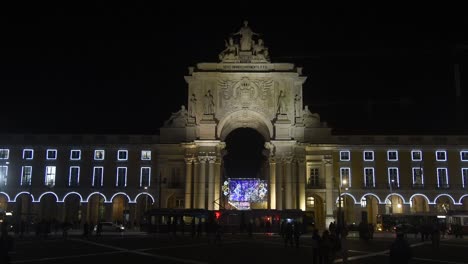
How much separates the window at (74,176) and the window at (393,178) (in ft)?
160

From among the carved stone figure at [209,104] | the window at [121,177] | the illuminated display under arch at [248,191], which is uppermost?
the carved stone figure at [209,104]

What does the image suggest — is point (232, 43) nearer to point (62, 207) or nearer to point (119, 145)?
point (119, 145)

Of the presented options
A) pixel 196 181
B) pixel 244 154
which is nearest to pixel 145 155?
pixel 196 181

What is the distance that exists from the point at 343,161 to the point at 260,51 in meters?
21.9

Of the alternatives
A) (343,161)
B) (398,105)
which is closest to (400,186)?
(343,161)

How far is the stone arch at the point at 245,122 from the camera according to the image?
85562mm

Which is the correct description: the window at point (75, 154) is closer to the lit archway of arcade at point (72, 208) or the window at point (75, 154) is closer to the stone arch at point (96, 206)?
the lit archway of arcade at point (72, 208)

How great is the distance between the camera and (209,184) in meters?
83.2

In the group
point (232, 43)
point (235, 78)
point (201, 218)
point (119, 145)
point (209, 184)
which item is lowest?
point (201, 218)

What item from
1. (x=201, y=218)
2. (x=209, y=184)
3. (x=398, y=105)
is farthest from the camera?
(x=398, y=105)

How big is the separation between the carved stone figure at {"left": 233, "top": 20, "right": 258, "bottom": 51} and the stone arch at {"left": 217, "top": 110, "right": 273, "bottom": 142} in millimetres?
10378

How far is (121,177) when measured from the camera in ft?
286

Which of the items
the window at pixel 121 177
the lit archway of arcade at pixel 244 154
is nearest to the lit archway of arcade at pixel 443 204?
the lit archway of arcade at pixel 244 154

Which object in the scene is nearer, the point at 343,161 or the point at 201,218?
the point at 201,218
